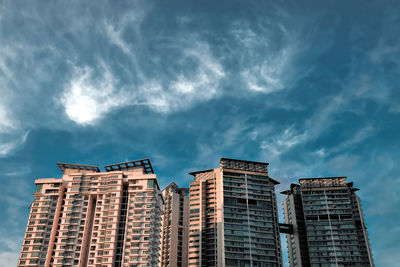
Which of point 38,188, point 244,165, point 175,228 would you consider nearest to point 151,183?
point 38,188

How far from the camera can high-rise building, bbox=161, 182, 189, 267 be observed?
5694 inches

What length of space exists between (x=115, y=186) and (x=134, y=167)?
10.5 metres

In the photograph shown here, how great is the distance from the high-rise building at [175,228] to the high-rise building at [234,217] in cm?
1670

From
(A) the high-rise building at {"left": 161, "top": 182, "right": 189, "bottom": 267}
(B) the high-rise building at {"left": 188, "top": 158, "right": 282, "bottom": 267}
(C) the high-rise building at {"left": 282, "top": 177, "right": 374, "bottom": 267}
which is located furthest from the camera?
(A) the high-rise building at {"left": 161, "top": 182, "right": 189, "bottom": 267}

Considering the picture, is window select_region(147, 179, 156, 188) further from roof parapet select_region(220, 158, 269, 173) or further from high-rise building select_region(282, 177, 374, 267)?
high-rise building select_region(282, 177, 374, 267)

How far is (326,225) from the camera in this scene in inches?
5571

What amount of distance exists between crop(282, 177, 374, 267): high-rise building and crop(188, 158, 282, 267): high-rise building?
49.1 feet

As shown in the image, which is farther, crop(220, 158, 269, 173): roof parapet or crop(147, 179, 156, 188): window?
crop(220, 158, 269, 173): roof parapet

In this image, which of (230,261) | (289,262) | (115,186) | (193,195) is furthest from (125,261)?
(289,262)

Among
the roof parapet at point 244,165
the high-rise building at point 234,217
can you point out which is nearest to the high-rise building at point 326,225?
the high-rise building at point 234,217

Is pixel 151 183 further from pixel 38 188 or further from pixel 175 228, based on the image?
pixel 175 228

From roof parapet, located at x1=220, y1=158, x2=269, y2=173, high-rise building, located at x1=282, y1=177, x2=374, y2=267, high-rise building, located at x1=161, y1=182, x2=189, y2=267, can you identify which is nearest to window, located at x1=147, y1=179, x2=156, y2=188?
roof parapet, located at x1=220, y1=158, x2=269, y2=173

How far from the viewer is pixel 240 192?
135 metres

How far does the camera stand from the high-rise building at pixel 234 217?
124000mm
